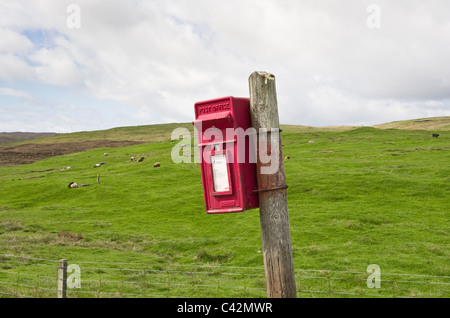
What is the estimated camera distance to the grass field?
54.6 feet

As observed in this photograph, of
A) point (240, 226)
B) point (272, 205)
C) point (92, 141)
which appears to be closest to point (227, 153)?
point (272, 205)

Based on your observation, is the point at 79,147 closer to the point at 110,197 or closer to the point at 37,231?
the point at 110,197

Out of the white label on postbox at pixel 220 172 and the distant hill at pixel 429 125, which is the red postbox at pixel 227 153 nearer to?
the white label on postbox at pixel 220 172

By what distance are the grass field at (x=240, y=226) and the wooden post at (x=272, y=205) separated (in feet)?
19.3

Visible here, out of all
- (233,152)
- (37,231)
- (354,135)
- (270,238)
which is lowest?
(37,231)

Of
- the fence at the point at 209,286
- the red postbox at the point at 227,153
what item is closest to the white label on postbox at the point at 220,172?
the red postbox at the point at 227,153

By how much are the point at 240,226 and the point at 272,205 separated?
22.1 m

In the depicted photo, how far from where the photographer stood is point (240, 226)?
26281 mm

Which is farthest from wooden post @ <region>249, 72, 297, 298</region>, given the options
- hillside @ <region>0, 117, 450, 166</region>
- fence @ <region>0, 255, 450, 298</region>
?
hillside @ <region>0, 117, 450, 166</region>

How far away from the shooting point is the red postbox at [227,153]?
15.3 ft

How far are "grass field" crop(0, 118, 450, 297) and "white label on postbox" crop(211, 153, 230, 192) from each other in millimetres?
6011

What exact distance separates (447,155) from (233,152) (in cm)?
5045

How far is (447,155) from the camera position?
4775 centimetres
